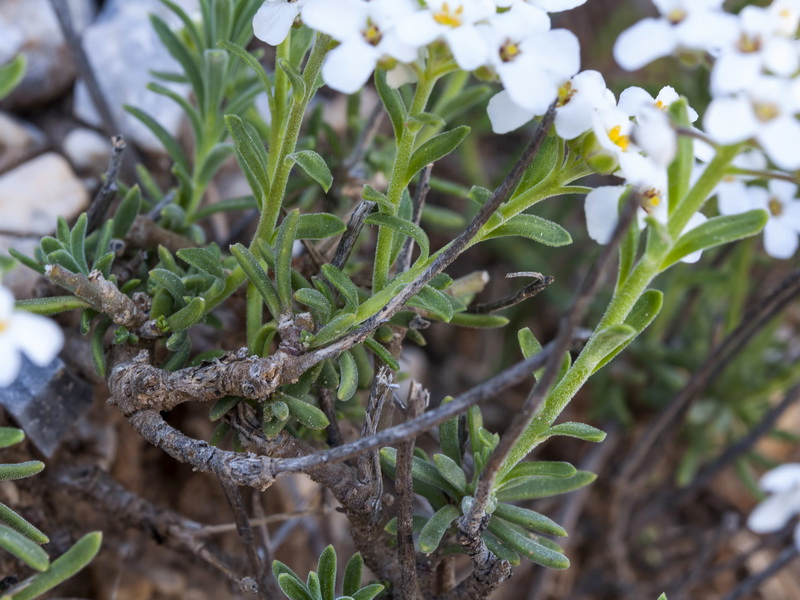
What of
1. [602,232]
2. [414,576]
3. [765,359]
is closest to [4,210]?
[414,576]

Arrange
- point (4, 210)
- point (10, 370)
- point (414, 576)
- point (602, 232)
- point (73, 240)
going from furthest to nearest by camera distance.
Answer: point (4, 210) < point (73, 240) < point (414, 576) < point (602, 232) < point (10, 370)

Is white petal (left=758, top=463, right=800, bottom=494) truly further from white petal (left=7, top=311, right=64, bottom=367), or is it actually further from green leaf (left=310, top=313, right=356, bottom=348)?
white petal (left=7, top=311, right=64, bottom=367)

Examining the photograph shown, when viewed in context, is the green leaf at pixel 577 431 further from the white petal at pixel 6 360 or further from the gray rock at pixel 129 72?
the gray rock at pixel 129 72


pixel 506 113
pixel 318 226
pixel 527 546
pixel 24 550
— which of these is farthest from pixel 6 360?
pixel 527 546

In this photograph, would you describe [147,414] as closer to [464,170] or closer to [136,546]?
[136,546]

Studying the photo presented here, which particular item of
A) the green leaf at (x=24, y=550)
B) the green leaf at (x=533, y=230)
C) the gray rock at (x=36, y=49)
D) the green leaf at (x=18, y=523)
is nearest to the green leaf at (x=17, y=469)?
the green leaf at (x=18, y=523)

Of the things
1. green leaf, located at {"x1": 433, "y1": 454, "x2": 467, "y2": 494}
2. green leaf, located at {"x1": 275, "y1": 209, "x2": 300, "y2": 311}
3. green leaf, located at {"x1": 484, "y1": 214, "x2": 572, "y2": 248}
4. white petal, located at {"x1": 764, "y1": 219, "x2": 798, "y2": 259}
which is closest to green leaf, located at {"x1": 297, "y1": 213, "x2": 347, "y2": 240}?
green leaf, located at {"x1": 275, "y1": 209, "x2": 300, "y2": 311}

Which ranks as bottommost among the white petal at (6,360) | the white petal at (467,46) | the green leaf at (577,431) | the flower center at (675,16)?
the green leaf at (577,431)
